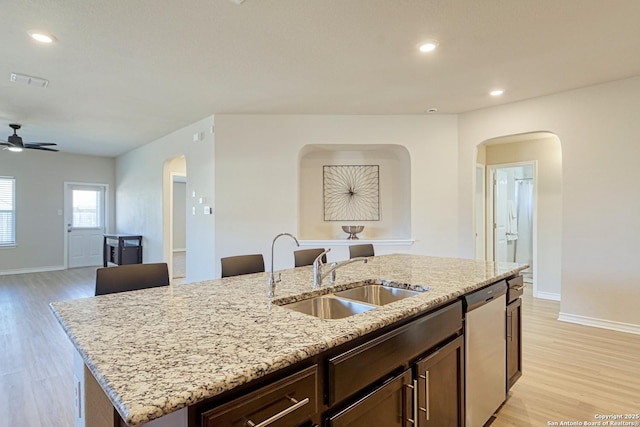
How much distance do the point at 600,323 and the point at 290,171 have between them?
4013 millimetres

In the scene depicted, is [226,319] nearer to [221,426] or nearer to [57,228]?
[221,426]

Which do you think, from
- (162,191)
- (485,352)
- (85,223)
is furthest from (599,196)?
(85,223)

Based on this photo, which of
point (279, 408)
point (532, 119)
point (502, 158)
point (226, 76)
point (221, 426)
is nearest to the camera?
point (221, 426)

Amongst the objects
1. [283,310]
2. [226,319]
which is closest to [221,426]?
[226,319]

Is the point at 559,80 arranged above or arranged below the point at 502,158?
above

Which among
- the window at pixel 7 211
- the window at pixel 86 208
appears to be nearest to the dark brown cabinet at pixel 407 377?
the window at pixel 7 211

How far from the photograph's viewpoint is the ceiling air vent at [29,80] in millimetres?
3410

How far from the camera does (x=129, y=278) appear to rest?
6.32 ft

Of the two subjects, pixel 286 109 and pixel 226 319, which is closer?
pixel 226 319

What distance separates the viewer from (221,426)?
2.74 feet

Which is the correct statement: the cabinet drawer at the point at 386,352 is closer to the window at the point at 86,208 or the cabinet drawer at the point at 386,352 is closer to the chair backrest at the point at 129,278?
the chair backrest at the point at 129,278

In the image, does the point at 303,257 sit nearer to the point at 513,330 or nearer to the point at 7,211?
the point at 513,330

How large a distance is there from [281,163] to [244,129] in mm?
696

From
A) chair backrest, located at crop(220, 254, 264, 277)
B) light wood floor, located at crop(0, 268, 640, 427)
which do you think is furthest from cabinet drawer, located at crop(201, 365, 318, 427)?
light wood floor, located at crop(0, 268, 640, 427)
